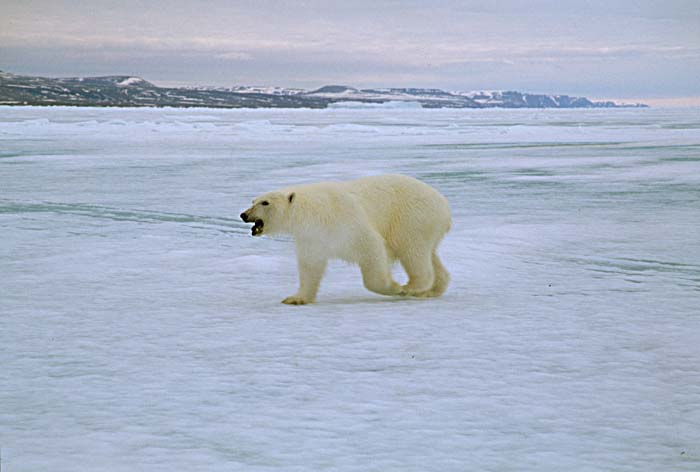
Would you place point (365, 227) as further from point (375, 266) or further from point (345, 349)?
point (345, 349)

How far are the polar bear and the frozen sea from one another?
16 cm

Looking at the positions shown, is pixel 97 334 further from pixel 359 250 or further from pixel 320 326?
pixel 359 250

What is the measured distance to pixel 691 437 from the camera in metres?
2.59

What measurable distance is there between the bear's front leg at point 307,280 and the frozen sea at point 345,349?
12cm

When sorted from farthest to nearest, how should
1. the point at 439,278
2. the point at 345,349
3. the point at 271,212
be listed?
the point at 439,278 < the point at 271,212 < the point at 345,349

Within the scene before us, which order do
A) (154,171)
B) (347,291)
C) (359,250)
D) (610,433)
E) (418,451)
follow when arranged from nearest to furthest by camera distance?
(418,451), (610,433), (359,250), (347,291), (154,171)

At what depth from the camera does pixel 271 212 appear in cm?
481

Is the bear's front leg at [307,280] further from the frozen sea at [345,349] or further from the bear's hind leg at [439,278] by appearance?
the bear's hind leg at [439,278]

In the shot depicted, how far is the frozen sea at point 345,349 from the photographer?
8.16 ft

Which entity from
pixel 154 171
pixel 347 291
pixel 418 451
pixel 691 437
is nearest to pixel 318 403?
pixel 418 451

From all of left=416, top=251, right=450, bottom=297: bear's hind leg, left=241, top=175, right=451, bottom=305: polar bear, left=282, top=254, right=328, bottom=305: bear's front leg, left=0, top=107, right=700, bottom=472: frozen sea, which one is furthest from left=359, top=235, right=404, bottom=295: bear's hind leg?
left=416, top=251, right=450, bottom=297: bear's hind leg

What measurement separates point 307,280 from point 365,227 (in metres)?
0.45

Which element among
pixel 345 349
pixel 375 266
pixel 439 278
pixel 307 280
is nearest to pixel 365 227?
pixel 375 266

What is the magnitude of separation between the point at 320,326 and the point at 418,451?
1783mm
